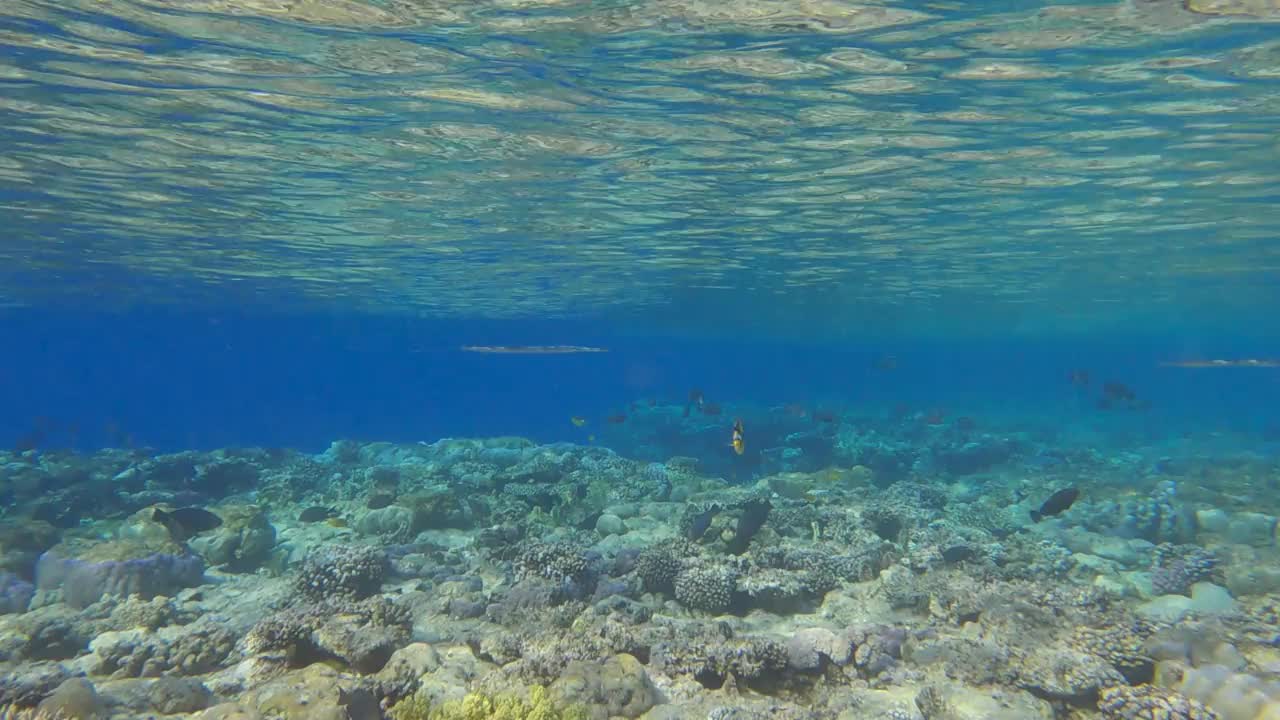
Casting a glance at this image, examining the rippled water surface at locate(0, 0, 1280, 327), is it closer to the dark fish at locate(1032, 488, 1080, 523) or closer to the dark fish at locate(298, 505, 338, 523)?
the dark fish at locate(1032, 488, 1080, 523)

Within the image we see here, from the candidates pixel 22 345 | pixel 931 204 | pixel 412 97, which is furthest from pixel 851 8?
pixel 22 345

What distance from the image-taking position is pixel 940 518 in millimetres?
14414

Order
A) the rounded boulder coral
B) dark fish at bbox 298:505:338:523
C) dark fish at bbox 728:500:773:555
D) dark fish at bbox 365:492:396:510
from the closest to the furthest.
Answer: the rounded boulder coral → dark fish at bbox 728:500:773:555 → dark fish at bbox 298:505:338:523 → dark fish at bbox 365:492:396:510

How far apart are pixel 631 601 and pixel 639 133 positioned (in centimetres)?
977

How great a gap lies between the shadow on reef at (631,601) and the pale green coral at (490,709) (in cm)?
3

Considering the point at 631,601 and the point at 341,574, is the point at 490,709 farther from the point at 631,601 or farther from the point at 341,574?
the point at 341,574

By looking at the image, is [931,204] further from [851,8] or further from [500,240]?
[500,240]

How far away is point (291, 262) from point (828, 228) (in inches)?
926

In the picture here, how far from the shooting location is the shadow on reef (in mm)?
5801

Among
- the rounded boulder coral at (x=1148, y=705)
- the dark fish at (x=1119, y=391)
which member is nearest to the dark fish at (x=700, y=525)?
the rounded boulder coral at (x=1148, y=705)

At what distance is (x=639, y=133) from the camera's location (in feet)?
45.7

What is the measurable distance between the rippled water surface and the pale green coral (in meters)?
8.66

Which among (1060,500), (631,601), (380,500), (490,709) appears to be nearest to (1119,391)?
(1060,500)

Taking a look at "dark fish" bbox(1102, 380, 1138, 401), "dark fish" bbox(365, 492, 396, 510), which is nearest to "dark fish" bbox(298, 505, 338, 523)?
"dark fish" bbox(365, 492, 396, 510)
